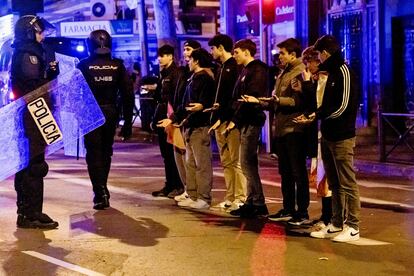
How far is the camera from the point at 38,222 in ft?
27.4

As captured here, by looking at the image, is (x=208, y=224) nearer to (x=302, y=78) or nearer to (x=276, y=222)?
(x=276, y=222)

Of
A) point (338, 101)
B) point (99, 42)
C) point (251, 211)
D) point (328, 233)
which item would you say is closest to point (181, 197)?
point (251, 211)

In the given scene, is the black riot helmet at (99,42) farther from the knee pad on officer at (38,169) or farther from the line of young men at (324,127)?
the line of young men at (324,127)

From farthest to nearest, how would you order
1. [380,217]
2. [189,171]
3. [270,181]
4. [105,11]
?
[105,11], [270,181], [189,171], [380,217]

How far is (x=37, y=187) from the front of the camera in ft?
27.5

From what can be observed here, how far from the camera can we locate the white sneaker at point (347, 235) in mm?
7551

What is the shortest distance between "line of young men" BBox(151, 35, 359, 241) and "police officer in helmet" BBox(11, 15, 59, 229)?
1885mm

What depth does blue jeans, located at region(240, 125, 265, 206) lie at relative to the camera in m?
8.79

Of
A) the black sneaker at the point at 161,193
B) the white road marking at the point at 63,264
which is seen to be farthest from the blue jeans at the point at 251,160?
the white road marking at the point at 63,264

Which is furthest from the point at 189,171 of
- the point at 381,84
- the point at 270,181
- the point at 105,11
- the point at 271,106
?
the point at 105,11

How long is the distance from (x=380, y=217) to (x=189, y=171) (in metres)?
2.40

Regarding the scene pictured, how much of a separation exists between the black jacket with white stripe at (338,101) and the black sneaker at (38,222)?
3050mm

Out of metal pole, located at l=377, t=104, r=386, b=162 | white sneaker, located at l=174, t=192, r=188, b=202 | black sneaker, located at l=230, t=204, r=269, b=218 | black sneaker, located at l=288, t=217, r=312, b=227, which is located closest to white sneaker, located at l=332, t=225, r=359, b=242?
black sneaker, located at l=288, t=217, r=312, b=227

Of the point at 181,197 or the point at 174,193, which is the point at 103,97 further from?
the point at 174,193
